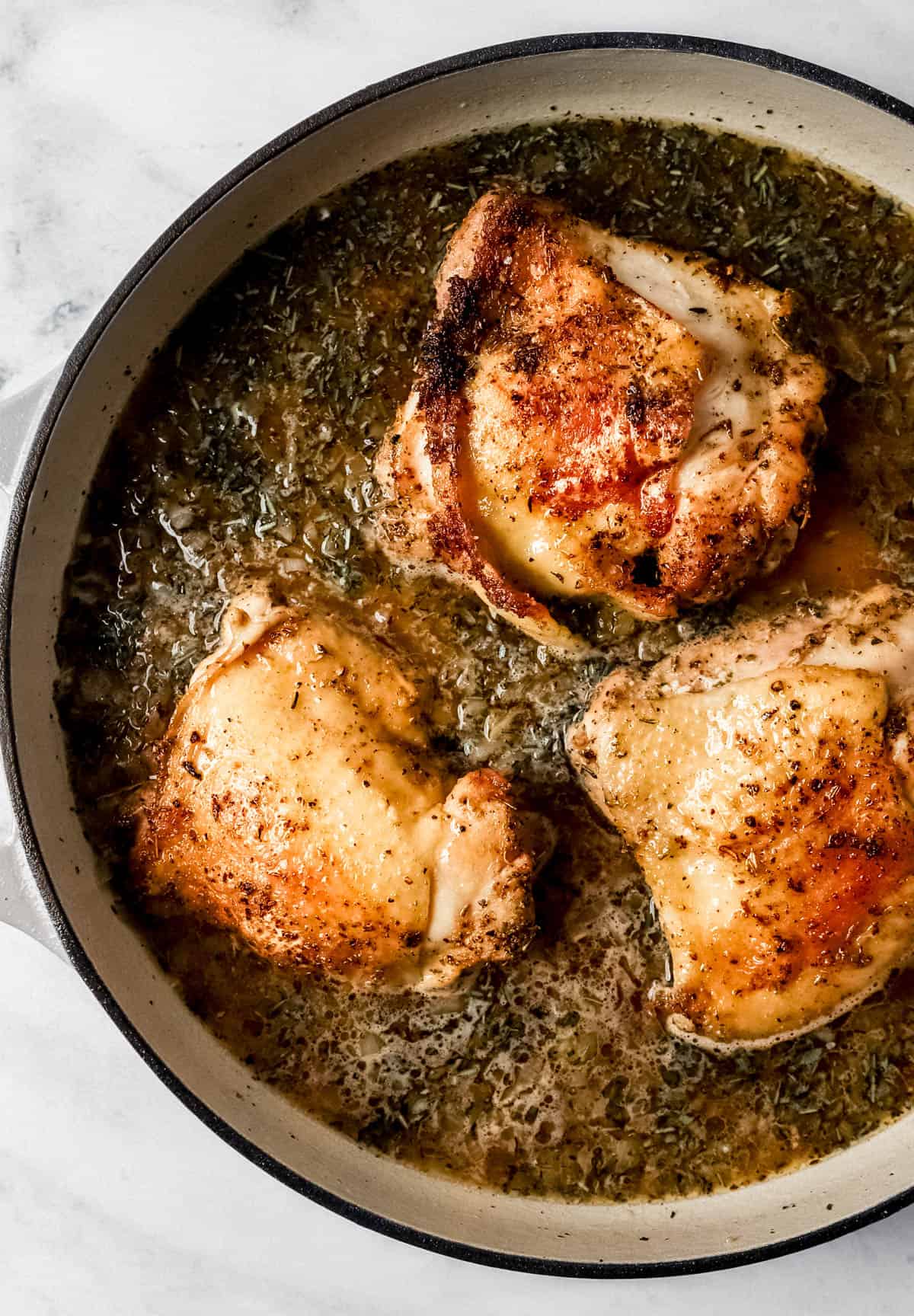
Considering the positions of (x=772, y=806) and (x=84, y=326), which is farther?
(x=84, y=326)

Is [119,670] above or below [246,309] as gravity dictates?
below

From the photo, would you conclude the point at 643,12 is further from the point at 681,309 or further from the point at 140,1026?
the point at 140,1026

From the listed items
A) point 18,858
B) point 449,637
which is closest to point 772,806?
point 449,637

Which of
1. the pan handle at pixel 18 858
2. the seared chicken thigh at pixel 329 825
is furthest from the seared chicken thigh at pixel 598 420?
the pan handle at pixel 18 858

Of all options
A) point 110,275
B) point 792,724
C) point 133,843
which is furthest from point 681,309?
point 133,843

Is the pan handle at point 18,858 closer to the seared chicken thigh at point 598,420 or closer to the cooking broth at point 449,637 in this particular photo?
the cooking broth at point 449,637

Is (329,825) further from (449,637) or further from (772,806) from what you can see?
(772,806)

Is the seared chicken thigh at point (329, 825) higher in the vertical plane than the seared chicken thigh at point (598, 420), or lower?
lower
